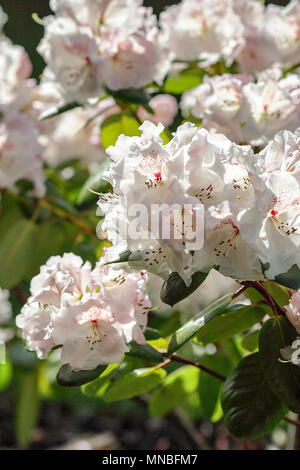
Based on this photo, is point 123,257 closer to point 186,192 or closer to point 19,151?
point 186,192

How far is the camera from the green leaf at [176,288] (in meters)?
0.58

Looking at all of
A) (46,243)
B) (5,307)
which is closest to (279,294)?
(46,243)

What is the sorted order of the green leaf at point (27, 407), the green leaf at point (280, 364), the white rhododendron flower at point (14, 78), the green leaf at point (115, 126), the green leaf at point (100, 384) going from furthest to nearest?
the green leaf at point (27, 407) < the white rhododendron flower at point (14, 78) < the green leaf at point (115, 126) < the green leaf at point (100, 384) < the green leaf at point (280, 364)

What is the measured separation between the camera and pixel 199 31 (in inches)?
43.7

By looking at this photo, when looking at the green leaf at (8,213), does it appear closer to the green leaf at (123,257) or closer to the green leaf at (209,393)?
the green leaf at (209,393)

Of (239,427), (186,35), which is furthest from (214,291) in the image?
(239,427)

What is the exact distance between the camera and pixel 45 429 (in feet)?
7.03

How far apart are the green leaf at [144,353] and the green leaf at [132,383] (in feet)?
0.25

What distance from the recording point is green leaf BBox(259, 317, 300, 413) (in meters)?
0.63

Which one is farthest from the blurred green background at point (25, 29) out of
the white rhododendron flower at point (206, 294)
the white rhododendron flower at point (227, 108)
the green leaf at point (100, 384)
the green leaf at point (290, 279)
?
the green leaf at point (290, 279)

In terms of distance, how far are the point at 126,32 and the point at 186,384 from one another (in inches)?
23.2

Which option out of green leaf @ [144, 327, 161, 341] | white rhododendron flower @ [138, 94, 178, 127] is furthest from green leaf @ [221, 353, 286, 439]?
white rhododendron flower @ [138, 94, 178, 127]

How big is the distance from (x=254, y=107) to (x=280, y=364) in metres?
0.39

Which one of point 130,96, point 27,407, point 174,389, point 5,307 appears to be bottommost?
point 27,407
